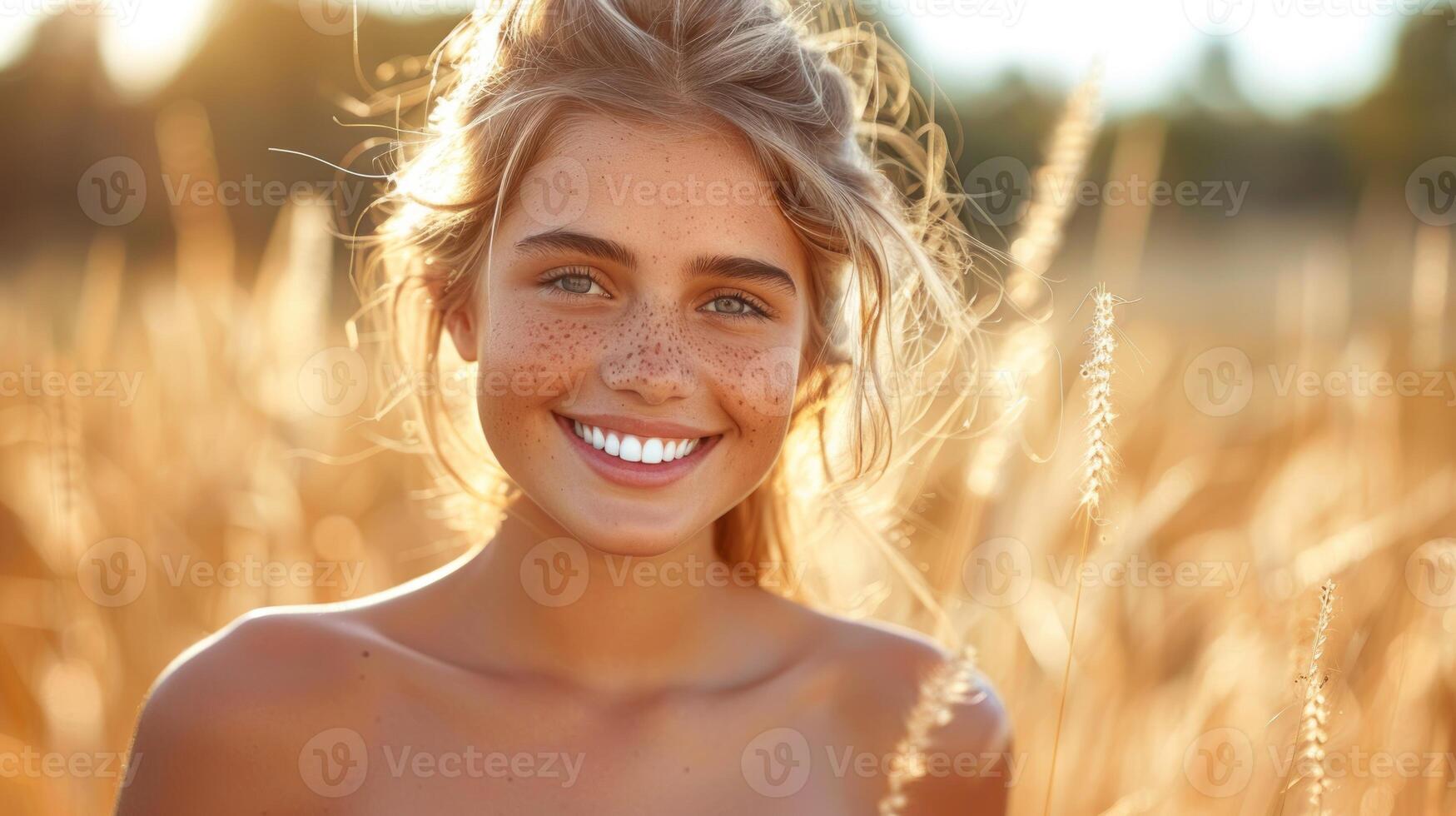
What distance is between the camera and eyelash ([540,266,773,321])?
1.74m

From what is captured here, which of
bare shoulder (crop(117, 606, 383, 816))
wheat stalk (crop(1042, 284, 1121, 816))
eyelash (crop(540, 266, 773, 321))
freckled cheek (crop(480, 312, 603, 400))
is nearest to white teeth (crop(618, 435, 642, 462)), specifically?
freckled cheek (crop(480, 312, 603, 400))

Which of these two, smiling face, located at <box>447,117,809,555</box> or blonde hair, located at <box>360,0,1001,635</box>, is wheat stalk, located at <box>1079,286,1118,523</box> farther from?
blonde hair, located at <box>360,0,1001,635</box>

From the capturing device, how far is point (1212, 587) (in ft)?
8.86

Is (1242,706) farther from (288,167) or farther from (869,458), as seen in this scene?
(288,167)

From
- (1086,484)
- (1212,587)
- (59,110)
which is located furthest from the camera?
(59,110)

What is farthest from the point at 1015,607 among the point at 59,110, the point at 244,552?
the point at 59,110

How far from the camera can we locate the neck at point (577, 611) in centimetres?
191

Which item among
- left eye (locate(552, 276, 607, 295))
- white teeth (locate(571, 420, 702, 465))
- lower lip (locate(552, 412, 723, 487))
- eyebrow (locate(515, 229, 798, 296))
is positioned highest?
eyebrow (locate(515, 229, 798, 296))

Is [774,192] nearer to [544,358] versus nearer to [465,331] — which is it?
[544,358]

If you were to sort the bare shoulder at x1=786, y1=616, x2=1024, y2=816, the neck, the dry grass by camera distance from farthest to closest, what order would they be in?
the dry grass
the bare shoulder at x1=786, y1=616, x2=1024, y2=816
the neck

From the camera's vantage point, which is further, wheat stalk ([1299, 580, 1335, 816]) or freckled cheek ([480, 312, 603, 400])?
freckled cheek ([480, 312, 603, 400])

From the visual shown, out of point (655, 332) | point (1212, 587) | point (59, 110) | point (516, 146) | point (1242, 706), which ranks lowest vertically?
point (1242, 706)

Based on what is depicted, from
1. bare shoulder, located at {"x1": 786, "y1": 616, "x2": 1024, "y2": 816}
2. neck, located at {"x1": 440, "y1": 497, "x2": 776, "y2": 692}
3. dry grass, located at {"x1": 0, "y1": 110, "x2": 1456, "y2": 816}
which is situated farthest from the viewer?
dry grass, located at {"x1": 0, "y1": 110, "x2": 1456, "y2": 816}

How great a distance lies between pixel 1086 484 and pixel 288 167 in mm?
9657
